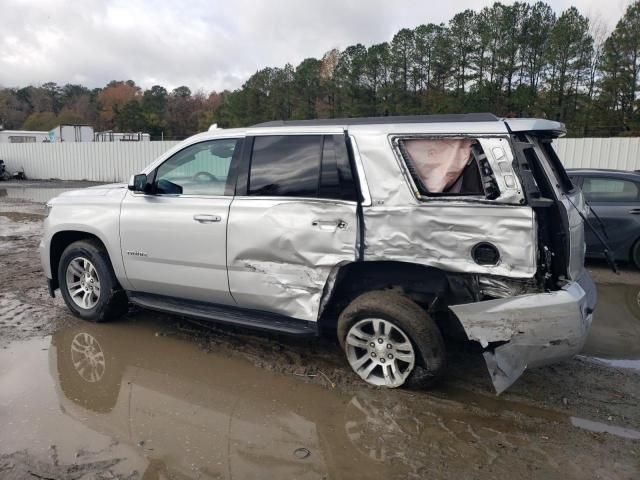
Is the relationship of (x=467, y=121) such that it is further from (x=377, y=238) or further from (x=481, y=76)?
(x=481, y=76)

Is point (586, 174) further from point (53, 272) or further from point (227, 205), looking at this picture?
point (53, 272)

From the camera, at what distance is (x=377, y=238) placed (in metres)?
3.98

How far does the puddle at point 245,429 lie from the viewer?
3.17 metres

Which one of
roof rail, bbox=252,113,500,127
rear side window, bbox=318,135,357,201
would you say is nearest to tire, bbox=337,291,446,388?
rear side window, bbox=318,135,357,201

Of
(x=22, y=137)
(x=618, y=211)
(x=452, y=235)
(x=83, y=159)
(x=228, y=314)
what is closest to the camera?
(x=452, y=235)

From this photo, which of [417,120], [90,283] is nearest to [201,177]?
[90,283]

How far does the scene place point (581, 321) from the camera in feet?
11.7

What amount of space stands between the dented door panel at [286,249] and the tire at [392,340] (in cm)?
34

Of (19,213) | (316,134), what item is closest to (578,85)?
(19,213)

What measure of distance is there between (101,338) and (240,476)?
274 cm

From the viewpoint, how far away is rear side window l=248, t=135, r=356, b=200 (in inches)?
164

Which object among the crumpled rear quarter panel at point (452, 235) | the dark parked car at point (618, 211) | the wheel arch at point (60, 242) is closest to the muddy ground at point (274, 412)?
the wheel arch at point (60, 242)

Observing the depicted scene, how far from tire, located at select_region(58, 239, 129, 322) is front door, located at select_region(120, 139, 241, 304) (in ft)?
1.14

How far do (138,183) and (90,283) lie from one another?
1.34 metres
